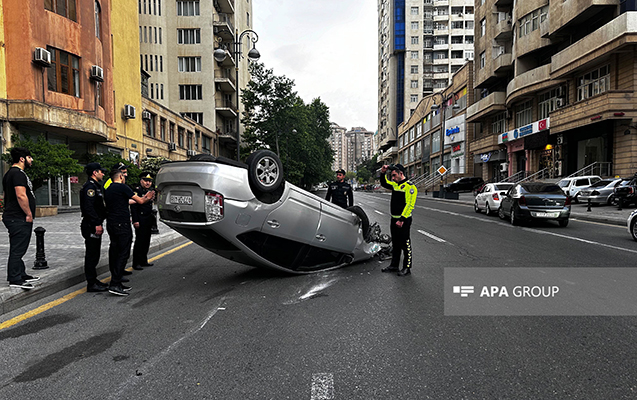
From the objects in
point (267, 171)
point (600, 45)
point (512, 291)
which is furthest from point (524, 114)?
point (267, 171)

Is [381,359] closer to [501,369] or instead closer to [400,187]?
[501,369]

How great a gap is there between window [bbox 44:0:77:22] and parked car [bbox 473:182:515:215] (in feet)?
69.1

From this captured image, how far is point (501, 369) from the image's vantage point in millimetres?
3021

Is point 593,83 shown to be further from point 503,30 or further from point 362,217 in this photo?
point 362,217

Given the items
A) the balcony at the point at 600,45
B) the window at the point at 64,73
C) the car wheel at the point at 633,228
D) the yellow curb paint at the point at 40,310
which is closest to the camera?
the yellow curb paint at the point at 40,310

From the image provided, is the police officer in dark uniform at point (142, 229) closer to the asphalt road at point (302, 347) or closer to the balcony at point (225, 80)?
the asphalt road at point (302, 347)

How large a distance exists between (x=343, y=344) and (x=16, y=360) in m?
2.69

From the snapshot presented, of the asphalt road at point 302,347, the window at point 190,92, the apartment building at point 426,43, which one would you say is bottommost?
the asphalt road at point 302,347

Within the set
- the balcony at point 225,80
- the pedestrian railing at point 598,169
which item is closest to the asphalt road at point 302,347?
the pedestrian railing at point 598,169

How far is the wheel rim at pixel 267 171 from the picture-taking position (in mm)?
5027

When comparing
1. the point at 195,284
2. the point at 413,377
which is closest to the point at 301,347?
the point at 413,377

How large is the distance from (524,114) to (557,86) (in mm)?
5531

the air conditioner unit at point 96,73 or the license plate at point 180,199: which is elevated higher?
the air conditioner unit at point 96,73

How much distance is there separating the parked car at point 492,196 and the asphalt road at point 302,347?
502 inches
